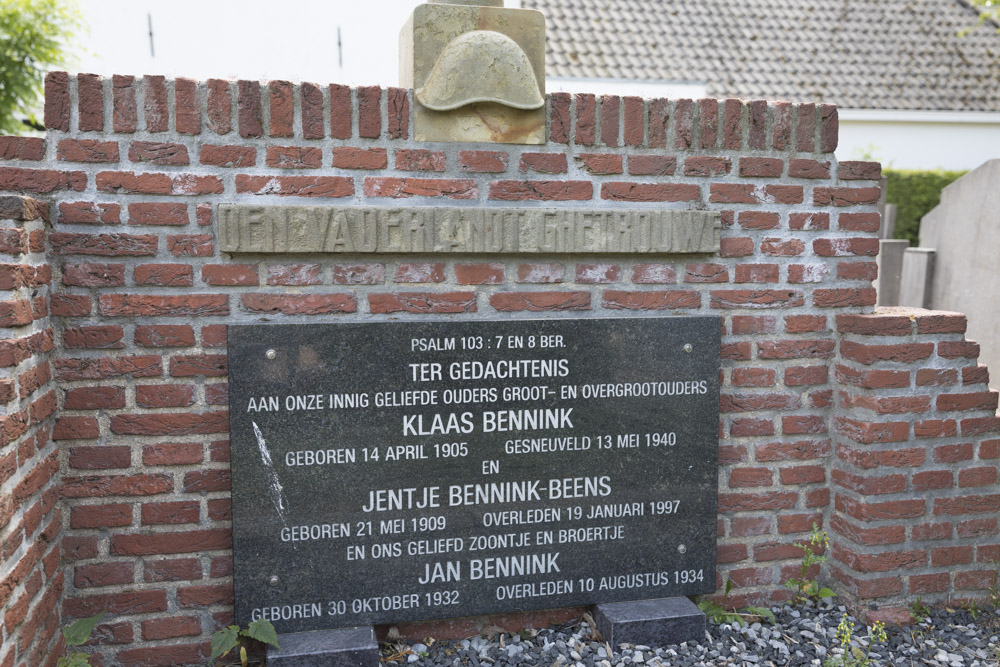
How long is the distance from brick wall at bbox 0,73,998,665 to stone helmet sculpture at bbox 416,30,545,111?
10cm

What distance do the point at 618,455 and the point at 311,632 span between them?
3.86ft

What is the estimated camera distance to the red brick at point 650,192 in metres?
2.60

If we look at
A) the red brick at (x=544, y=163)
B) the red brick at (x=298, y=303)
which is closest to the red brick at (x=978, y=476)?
the red brick at (x=544, y=163)

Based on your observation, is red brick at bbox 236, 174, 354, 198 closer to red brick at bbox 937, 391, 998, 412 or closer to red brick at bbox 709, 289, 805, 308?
red brick at bbox 709, 289, 805, 308

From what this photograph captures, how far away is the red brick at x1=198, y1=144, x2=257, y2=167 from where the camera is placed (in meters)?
2.27

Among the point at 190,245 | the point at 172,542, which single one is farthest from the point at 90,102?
the point at 172,542

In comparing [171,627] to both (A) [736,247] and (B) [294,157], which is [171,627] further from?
(A) [736,247]

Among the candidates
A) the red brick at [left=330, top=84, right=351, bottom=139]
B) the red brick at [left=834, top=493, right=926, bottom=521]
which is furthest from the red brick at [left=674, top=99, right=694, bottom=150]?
the red brick at [left=834, top=493, right=926, bottom=521]

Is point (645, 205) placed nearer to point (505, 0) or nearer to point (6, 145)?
point (505, 0)

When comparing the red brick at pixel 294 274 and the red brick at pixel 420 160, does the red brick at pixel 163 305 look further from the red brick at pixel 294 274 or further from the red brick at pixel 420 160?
the red brick at pixel 420 160

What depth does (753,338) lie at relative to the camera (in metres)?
2.76

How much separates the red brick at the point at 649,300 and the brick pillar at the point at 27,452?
65.3 inches

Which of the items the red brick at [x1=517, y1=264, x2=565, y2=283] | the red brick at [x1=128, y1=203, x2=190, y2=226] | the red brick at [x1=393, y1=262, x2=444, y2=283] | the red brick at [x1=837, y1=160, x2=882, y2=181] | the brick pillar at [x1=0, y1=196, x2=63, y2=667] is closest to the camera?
the brick pillar at [x1=0, y1=196, x2=63, y2=667]

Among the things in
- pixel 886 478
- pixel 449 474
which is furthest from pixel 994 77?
pixel 449 474
